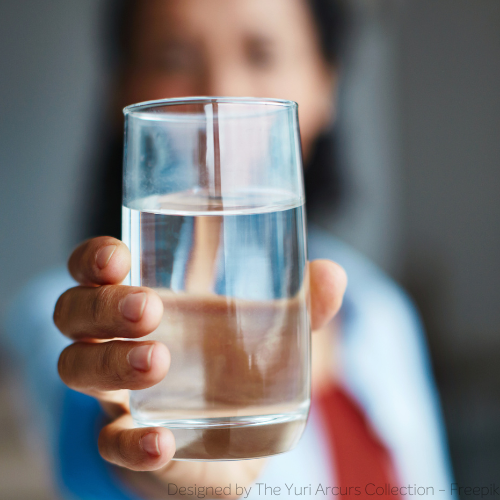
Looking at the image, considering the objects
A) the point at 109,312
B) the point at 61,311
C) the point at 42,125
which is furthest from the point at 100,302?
the point at 42,125

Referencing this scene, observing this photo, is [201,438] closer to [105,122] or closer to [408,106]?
[105,122]

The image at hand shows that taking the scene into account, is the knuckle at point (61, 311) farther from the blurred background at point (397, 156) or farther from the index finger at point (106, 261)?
the blurred background at point (397, 156)

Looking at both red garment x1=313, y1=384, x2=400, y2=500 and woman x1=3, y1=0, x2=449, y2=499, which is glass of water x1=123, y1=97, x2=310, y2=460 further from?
red garment x1=313, y1=384, x2=400, y2=500

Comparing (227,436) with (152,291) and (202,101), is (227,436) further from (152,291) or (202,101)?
(202,101)

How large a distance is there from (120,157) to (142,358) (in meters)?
1.26

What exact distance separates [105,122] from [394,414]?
1.45 meters

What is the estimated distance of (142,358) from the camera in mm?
402

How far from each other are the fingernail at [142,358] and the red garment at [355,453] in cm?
108

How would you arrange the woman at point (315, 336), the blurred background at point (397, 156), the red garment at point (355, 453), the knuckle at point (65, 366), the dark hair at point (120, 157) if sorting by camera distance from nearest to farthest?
the knuckle at point (65, 366), the woman at point (315, 336), the red garment at point (355, 453), the dark hair at point (120, 157), the blurred background at point (397, 156)

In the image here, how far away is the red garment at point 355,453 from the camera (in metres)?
1.36

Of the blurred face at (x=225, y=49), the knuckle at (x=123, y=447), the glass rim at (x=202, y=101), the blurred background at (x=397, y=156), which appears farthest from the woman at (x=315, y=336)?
the glass rim at (x=202, y=101)

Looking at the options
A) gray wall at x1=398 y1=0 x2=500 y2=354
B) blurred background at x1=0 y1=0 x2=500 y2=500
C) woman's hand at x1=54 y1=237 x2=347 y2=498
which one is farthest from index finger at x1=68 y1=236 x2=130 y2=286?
gray wall at x1=398 y1=0 x2=500 y2=354

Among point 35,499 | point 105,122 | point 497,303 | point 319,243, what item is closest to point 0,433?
point 35,499

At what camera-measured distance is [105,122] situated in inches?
79.5
